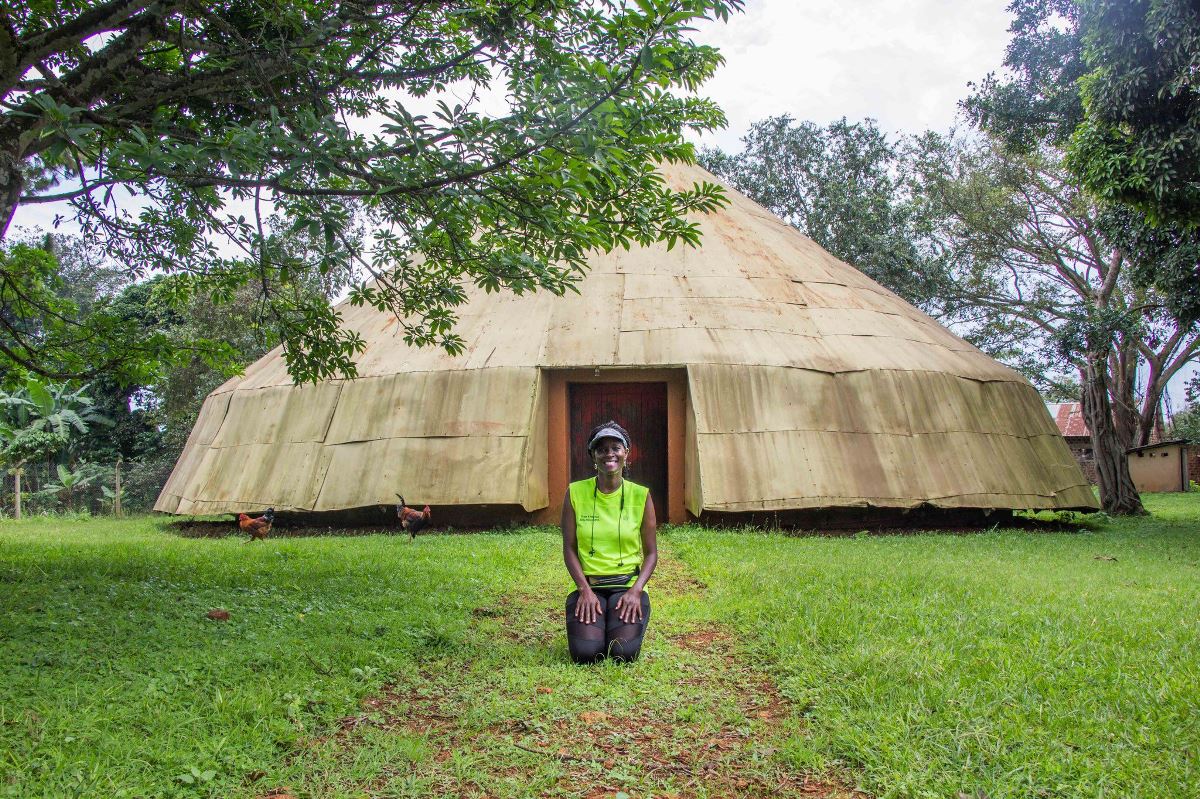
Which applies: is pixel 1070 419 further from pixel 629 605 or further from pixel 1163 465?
pixel 629 605

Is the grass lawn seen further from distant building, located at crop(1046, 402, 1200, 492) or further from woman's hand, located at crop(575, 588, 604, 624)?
distant building, located at crop(1046, 402, 1200, 492)

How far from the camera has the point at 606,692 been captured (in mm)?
4523

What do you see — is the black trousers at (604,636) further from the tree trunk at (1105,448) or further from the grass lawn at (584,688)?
the tree trunk at (1105,448)

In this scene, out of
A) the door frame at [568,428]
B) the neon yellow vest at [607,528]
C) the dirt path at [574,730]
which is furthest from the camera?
the door frame at [568,428]

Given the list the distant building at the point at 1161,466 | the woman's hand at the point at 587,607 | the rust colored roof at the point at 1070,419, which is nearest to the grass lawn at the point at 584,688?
the woman's hand at the point at 587,607

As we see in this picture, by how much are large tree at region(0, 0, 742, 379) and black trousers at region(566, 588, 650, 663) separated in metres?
2.13

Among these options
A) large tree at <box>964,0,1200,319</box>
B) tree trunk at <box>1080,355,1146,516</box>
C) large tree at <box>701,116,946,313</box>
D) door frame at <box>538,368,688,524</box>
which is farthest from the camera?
large tree at <box>701,116,946,313</box>

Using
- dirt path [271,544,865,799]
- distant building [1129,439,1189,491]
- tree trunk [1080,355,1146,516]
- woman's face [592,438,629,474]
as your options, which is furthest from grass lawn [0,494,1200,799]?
distant building [1129,439,1189,491]

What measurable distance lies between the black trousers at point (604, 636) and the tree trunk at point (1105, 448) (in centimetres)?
1480

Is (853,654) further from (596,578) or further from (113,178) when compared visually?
(113,178)

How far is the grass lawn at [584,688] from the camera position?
3471 millimetres

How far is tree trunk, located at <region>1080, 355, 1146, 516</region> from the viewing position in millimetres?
16406

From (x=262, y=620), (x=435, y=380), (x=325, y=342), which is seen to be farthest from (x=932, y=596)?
(x=435, y=380)

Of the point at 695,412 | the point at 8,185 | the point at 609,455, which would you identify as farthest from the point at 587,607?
the point at 695,412
